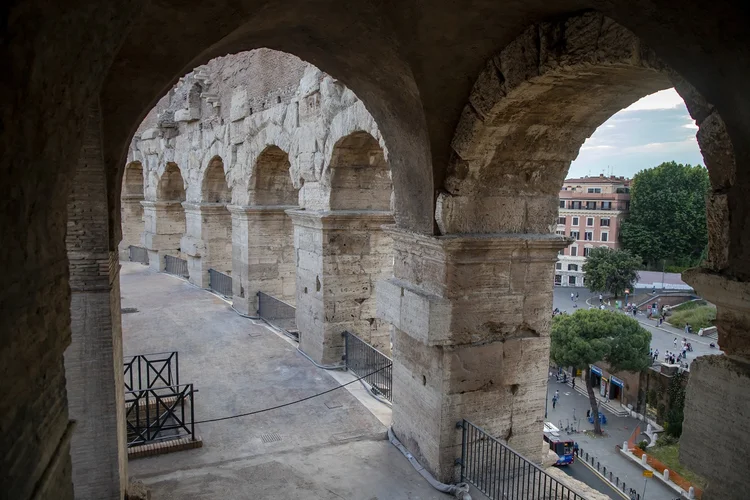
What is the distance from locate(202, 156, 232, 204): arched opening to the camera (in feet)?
47.6

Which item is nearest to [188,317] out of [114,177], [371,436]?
[371,436]

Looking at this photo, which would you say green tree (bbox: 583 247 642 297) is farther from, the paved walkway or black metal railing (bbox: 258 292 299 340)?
black metal railing (bbox: 258 292 299 340)

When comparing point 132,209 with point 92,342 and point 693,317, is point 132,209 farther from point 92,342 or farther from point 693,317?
point 693,317

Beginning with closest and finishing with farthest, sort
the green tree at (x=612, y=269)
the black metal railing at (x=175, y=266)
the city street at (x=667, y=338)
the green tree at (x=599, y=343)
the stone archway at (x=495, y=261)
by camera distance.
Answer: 1. the stone archway at (x=495, y=261)
2. the black metal railing at (x=175, y=266)
3. the green tree at (x=599, y=343)
4. the city street at (x=667, y=338)
5. the green tree at (x=612, y=269)

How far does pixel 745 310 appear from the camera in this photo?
8.35ft

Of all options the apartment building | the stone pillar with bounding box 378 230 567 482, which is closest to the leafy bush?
the apartment building

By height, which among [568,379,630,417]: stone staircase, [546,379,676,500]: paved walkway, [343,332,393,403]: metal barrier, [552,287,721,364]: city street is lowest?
[546,379,676,500]: paved walkway

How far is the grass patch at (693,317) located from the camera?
93.6ft

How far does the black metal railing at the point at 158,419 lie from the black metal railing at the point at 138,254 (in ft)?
47.9

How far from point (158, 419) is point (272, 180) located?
6619 mm

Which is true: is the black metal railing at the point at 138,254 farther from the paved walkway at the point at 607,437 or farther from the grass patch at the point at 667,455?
the grass patch at the point at 667,455

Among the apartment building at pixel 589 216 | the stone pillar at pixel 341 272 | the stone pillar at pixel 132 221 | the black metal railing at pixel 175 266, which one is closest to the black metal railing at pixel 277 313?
the stone pillar at pixel 341 272

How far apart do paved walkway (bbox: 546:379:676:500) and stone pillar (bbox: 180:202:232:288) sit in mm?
13446

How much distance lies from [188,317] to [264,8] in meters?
9.16
